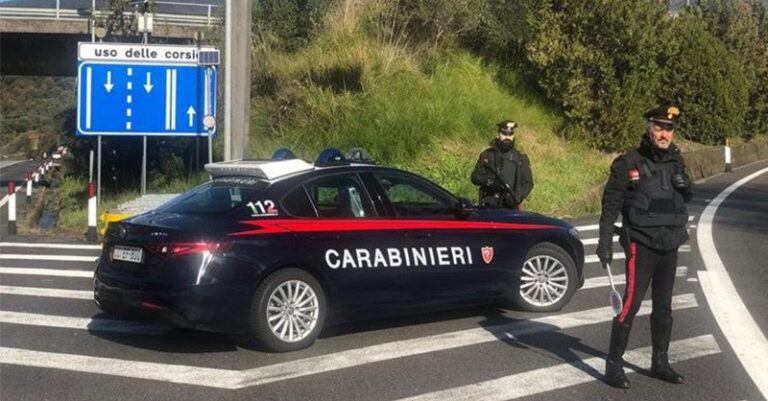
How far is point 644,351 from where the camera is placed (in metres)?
7.68

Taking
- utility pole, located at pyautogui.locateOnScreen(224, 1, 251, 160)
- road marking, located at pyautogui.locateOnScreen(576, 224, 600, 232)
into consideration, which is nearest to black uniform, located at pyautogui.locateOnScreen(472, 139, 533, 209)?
road marking, located at pyautogui.locateOnScreen(576, 224, 600, 232)

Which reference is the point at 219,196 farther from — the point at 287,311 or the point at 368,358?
the point at 368,358

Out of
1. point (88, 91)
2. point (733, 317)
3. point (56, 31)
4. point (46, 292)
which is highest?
point (56, 31)

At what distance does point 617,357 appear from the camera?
665 centimetres

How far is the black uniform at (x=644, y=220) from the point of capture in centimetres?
A: 654

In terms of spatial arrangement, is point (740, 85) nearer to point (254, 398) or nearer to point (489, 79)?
→ point (489, 79)

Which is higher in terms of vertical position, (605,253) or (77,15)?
(77,15)

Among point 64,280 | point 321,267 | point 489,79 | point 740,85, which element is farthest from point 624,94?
point 321,267

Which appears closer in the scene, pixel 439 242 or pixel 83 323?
pixel 439 242

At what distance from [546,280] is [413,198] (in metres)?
1.50

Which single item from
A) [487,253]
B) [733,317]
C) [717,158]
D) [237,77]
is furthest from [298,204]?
[717,158]

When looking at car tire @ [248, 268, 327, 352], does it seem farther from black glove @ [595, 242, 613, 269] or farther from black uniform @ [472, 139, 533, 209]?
black uniform @ [472, 139, 533, 209]

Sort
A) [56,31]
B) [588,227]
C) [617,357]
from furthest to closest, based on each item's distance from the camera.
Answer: [56,31] < [588,227] < [617,357]

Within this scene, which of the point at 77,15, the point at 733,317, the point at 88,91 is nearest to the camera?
the point at 733,317
